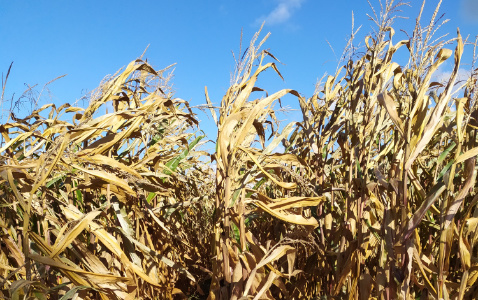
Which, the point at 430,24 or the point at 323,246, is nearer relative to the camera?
the point at 430,24

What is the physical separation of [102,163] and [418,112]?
1.00m

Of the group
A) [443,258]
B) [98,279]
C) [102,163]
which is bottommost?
[98,279]

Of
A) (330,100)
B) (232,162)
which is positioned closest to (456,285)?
(232,162)

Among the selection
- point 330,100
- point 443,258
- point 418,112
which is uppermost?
point 330,100

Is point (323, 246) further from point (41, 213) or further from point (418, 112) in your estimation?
point (41, 213)

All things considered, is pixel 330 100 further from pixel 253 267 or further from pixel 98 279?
pixel 98 279

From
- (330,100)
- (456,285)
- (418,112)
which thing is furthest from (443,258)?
(330,100)

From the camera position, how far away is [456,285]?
1336 millimetres

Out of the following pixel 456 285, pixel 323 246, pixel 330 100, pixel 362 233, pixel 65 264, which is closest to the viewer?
pixel 65 264

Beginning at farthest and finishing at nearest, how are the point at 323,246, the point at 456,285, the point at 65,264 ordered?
the point at 323,246, the point at 456,285, the point at 65,264

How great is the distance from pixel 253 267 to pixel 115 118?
71 cm

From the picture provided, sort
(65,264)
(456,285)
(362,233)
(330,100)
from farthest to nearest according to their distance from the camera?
(330,100) → (362,233) → (456,285) → (65,264)

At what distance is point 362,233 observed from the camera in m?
1.50

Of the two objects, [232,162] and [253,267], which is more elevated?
[232,162]
